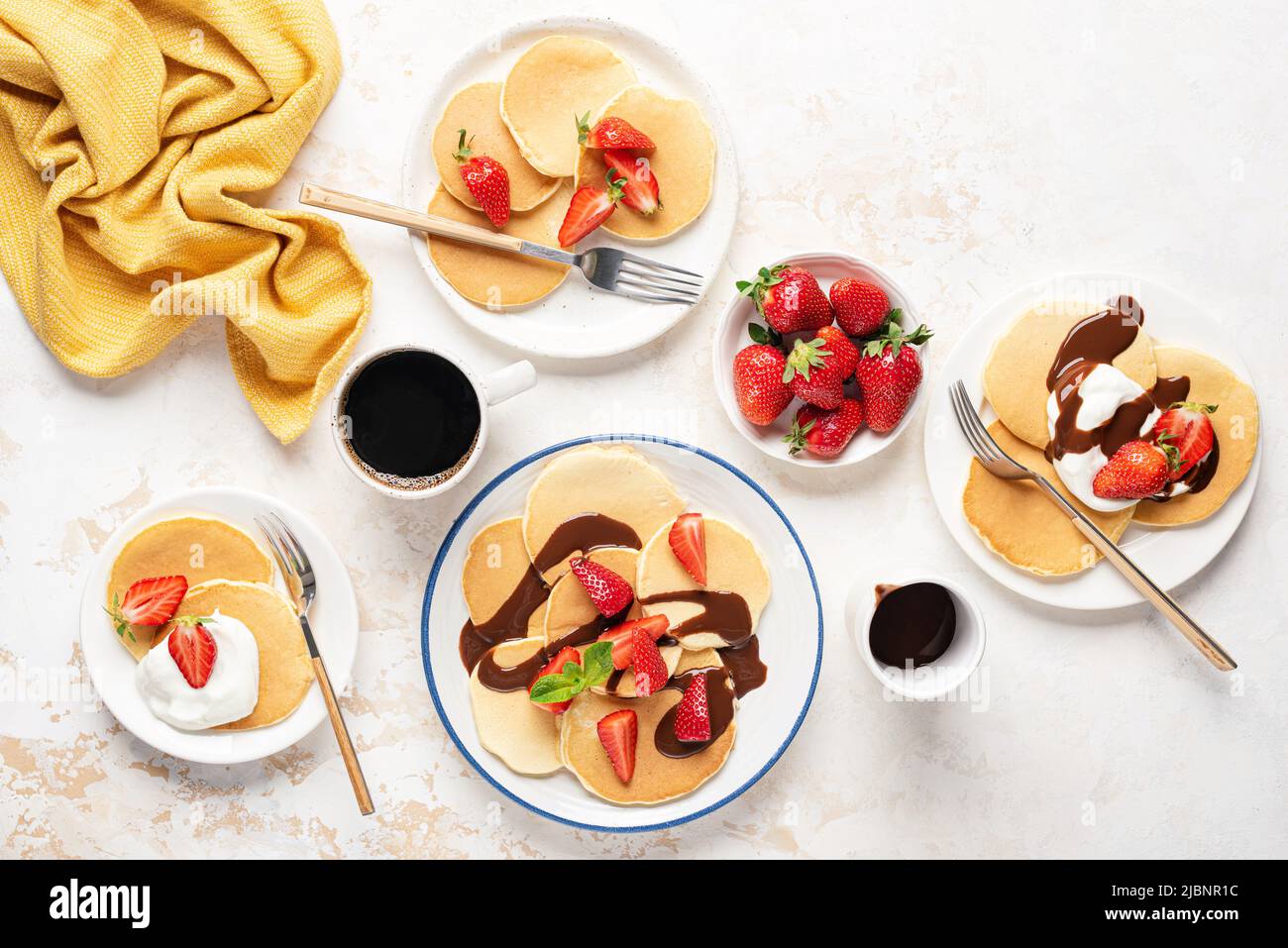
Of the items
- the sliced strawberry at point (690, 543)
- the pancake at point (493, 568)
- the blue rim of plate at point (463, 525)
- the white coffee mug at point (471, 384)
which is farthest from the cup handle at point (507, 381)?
the sliced strawberry at point (690, 543)

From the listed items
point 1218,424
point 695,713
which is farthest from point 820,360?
point 1218,424

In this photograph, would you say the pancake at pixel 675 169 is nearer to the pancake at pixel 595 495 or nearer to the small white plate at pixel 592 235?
the small white plate at pixel 592 235

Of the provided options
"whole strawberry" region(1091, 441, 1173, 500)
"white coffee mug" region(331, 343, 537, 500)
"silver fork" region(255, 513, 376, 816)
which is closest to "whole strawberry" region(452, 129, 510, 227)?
"white coffee mug" region(331, 343, 537, 500)

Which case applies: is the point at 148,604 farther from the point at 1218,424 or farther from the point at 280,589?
the point at 1218,424

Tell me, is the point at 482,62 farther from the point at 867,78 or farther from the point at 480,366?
the point at 867,78

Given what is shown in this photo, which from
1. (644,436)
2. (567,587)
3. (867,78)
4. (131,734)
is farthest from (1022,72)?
(131,734)

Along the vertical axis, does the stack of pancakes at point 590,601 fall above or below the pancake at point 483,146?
below

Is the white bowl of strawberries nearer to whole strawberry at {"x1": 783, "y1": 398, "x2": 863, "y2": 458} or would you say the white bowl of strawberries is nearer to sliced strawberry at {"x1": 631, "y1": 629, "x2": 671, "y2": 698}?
whole strawberry at {"x1": 783, "y1": 398, "x2": 863, "y2": 458}
